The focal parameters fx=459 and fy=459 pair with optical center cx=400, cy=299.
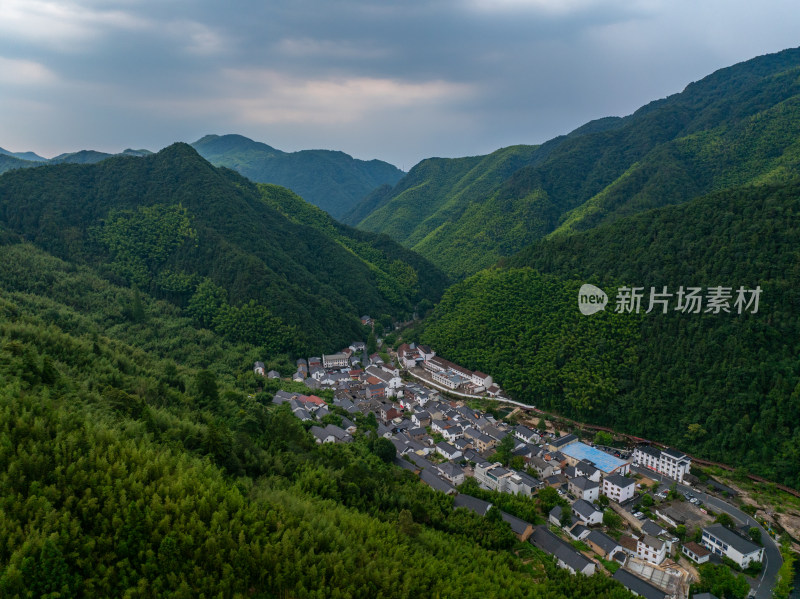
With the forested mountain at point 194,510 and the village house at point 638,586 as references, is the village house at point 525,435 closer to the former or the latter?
the village house at point 638,586

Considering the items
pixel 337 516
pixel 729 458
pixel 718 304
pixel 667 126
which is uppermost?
pixel 667 126

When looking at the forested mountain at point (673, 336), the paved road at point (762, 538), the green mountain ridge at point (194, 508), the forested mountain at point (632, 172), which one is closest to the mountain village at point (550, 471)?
the paved road at point (762, 538)

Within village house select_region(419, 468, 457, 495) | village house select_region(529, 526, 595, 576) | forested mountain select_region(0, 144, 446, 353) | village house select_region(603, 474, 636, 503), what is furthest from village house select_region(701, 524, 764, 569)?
forested mountain select_region(0, 144, 446, 353)

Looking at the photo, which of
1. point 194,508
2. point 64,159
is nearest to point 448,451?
point 194,508

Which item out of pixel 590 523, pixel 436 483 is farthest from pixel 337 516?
pixel 590 523

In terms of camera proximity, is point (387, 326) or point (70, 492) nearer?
point (70, 492)

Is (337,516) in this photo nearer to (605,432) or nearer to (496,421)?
(496,421)

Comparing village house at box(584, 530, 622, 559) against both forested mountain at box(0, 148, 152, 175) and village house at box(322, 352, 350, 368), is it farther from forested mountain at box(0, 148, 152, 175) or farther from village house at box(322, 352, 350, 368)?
forested mountain at box(0, 148, 152, 175)

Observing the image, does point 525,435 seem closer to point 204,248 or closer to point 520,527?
point 520,527
